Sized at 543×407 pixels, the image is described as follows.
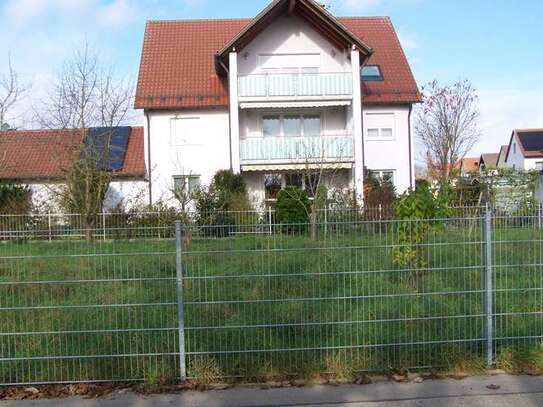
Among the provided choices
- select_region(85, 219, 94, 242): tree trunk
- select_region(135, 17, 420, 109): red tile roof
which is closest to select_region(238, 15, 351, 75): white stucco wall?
select_region(135, 17, 420, 109): red tile roof

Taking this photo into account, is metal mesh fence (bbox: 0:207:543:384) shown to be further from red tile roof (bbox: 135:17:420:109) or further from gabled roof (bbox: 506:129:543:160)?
gabled roof (bbox: 506:129:543:160)

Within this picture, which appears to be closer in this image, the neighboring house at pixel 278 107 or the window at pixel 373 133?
the neighboring house at pixel 278 107

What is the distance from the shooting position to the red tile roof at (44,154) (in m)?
25.1

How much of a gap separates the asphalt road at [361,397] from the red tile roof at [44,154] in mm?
19544

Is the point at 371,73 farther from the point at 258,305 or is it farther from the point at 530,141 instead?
the point at 530,141

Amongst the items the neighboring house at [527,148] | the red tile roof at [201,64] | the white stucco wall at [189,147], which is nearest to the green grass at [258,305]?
the white stucco wall at [189,147]

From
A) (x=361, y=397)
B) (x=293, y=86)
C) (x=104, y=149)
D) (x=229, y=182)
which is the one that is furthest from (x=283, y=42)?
(x=361, y=397)

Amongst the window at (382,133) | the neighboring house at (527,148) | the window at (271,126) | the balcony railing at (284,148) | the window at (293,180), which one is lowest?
the window at (293,180)

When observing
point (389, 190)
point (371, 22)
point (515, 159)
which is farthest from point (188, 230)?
point (515, 159)

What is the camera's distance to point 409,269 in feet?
19.3

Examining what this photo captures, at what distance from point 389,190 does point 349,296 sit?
19.8 metres

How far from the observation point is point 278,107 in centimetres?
2622

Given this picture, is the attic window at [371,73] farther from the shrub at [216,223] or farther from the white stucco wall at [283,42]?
the shrub at [216,223]

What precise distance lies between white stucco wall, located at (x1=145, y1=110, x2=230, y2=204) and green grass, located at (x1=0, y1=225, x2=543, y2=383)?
67.9 ft
